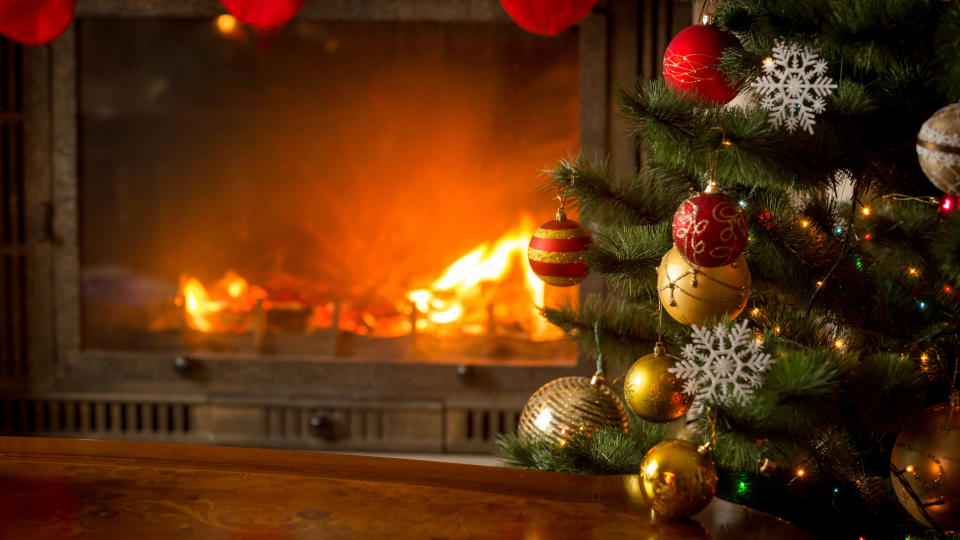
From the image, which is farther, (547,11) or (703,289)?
(547,11)

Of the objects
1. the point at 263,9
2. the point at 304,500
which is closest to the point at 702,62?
the point at 304,500

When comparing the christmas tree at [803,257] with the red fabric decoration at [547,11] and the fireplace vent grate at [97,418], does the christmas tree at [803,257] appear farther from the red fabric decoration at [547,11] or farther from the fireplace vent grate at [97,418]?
the fireplace vent grate at [97,418]

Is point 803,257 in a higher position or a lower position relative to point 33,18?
lower

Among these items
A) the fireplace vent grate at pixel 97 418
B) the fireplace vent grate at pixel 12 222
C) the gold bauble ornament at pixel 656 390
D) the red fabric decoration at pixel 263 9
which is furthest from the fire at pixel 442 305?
the gold bauble ornament at pixel 656 390

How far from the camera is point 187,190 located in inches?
89.7

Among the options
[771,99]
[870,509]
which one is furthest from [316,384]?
[771,99]

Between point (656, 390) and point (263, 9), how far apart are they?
41.4 inches

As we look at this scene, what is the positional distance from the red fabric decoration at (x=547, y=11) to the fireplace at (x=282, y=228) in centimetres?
68

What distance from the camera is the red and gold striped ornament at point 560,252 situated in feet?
3.58

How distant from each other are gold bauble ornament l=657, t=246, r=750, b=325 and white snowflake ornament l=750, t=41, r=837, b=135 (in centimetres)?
14

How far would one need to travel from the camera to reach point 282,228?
2.27 m

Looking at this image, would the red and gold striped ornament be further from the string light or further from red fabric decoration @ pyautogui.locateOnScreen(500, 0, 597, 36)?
the string light

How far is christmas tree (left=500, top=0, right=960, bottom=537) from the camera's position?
0.68m

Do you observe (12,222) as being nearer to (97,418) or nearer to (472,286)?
(97,418)
